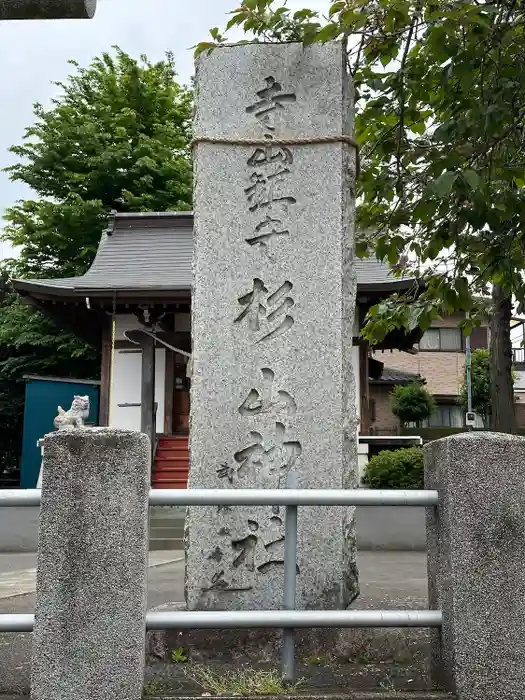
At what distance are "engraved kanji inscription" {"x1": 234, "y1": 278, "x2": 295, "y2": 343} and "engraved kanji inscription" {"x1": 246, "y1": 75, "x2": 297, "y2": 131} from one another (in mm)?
974

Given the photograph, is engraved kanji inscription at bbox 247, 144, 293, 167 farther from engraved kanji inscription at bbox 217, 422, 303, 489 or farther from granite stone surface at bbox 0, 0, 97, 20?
engraved kanji inscription at bbox 217, 422, 303, 489

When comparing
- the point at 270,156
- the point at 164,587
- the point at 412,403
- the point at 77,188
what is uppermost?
the point at 77,188

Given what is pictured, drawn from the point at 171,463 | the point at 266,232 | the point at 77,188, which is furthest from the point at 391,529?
the point at 77,188

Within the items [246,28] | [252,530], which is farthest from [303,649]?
[246,28]

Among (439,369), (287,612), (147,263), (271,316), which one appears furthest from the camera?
(439,369)

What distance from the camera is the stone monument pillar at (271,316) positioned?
3.55 m

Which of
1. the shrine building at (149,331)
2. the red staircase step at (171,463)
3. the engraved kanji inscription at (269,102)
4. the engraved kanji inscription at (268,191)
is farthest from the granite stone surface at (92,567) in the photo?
the shrine building at (149,331)

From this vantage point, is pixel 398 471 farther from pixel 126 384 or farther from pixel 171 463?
pixel 126 384

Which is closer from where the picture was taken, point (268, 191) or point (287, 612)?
point (287, 612)

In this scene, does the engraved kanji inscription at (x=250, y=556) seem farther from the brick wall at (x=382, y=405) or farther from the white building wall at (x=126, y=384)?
the brick wall at (x=382, y=405)

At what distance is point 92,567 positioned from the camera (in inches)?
97.5

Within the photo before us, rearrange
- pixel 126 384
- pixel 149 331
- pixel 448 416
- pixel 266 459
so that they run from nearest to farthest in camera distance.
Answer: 1. pixel 266 459
2. pixel 149 331
3. pixel 126 384
4. pixel 448 416

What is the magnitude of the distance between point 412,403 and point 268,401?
18.6 m

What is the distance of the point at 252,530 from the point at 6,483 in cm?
1759
